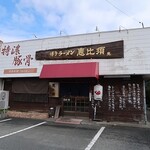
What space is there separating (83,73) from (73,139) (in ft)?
14.3

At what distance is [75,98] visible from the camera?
12.7 metres

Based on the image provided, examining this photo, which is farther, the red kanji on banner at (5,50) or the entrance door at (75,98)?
the red kanji on banner at (5,50)

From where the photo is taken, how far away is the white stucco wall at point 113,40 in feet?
35.4

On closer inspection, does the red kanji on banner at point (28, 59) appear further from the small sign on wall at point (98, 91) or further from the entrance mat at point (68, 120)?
the small sign on wall at point (98, 91)

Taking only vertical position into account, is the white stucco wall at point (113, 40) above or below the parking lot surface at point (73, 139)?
above

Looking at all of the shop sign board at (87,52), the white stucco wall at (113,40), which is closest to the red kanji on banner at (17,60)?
the white stucco wall at (113,40)

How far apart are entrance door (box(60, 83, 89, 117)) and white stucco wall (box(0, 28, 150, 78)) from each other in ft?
5.50

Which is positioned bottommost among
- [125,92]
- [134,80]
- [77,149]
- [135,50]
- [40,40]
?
[77,149]

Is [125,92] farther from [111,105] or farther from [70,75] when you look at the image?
[70,75]

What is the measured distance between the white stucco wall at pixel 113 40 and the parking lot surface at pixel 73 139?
337 centimetres

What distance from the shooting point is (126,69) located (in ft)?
35.8

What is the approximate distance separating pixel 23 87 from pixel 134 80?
7429mm

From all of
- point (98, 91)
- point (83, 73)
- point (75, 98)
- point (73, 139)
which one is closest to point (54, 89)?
point (75, 98)

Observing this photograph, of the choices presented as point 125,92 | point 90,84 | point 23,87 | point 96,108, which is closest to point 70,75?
point 90,84
